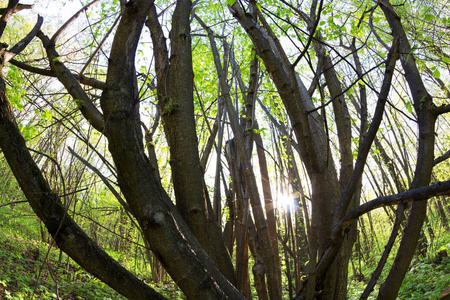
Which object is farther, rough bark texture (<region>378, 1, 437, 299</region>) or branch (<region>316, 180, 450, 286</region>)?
rough bark texture (<region>378, 1, 437, 299</region>)

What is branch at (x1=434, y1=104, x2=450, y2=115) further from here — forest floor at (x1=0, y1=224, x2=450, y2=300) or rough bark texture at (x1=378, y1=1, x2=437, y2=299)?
forest floor at (x1=0, y1=224, x2=450, y2=300)

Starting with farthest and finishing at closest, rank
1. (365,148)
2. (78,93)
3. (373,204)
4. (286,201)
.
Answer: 1. (286,201)
2. (78,93)
3. (365,148)
4. (373,204)

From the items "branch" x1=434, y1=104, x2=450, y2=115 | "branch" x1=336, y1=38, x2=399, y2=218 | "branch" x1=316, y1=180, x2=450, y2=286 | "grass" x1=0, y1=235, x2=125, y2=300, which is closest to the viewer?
"branch" x1=316, y1=180, x2=450, y2=286

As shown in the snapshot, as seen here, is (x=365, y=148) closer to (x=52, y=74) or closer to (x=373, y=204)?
(x=373, y=204)

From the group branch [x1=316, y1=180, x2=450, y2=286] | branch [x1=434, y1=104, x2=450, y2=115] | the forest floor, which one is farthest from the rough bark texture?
the forest floor

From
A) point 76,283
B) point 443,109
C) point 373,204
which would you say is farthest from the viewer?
point 76,283

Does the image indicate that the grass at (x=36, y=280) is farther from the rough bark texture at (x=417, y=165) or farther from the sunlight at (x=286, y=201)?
the rough bark texture at (x=417, y=165)

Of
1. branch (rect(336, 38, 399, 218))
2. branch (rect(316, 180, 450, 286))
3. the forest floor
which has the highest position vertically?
branch (rect(336, 38, 399, 218))

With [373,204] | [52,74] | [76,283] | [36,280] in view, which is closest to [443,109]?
[373,204]

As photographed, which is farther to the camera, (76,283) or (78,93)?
(76,283)

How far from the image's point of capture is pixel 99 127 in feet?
5.42

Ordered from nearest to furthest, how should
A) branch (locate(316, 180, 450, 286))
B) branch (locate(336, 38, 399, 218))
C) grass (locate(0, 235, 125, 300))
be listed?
branch (locate(316, 180, 450, 286))
branch (locate(336, 38, 399, 218))
grass (locate(0, 235, 125, 300))

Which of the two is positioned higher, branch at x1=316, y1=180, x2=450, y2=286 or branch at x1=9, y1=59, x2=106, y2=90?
branch at x1=9, y1=59, x2=106, y2=90

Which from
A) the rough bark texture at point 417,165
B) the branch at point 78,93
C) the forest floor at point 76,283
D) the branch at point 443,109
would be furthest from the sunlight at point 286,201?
the forest floor at point 76,283
